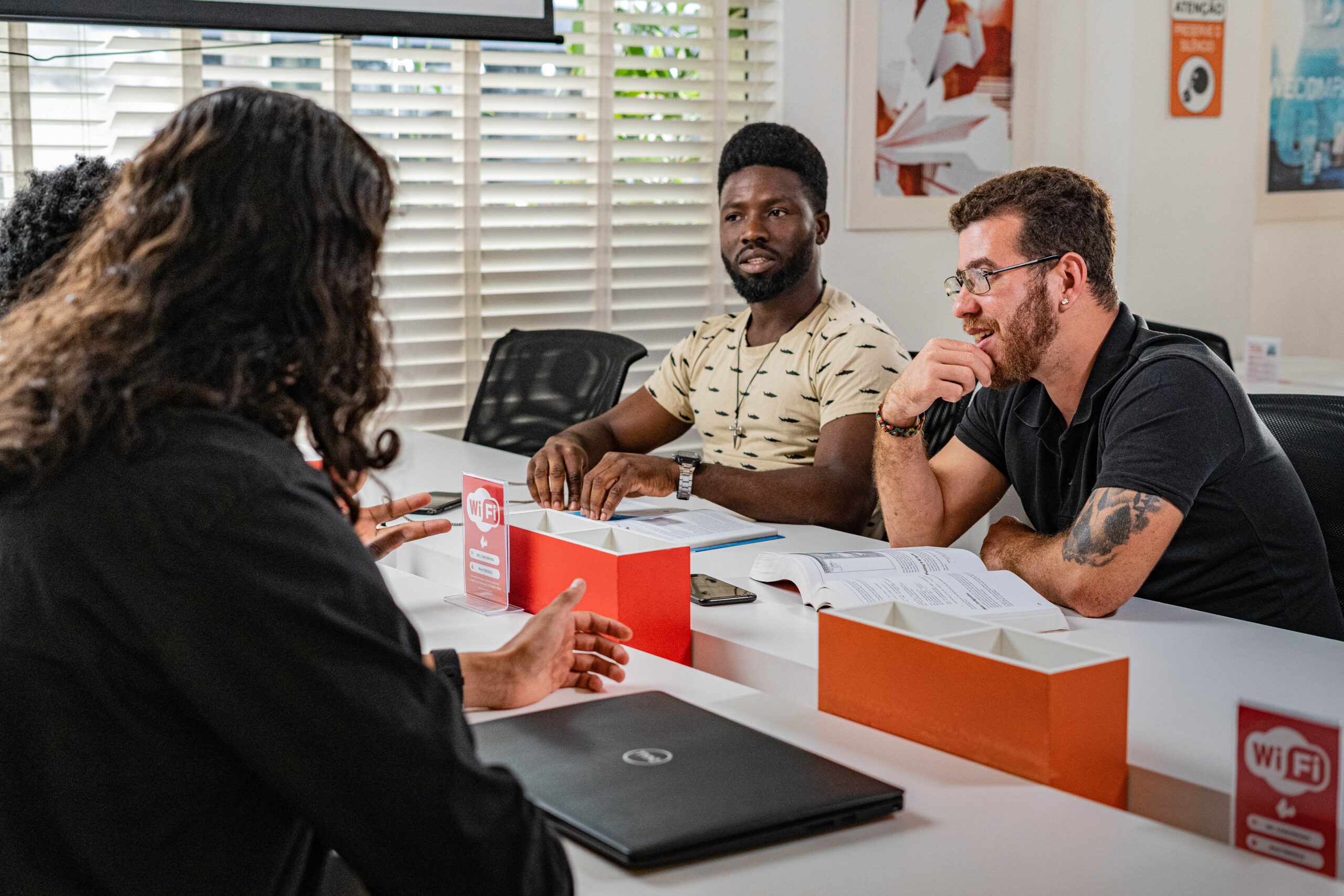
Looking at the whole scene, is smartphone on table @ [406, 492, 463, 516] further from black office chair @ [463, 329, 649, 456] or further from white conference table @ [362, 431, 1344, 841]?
black office chair @ [463, 329, 649, 456]

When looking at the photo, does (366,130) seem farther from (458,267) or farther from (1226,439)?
(1226,439)

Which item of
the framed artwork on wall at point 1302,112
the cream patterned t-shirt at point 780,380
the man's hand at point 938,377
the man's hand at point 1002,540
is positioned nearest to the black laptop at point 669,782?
the man's hand at point 1002,540

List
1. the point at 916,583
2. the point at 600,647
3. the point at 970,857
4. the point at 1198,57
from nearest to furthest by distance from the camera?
1. the point at 970,857
2. the point at 600,647
3. the point at 916,583
4. the point at 1198,57

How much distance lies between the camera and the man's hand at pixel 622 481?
219 centimetres

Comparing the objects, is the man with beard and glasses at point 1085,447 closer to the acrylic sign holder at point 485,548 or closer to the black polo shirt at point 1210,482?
the black polo shirt at point 1210,482

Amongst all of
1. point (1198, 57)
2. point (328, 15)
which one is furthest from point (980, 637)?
point (1198, 57)

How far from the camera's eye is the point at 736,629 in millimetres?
1525

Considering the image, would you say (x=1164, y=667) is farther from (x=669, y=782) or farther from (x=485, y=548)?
(x=485, y=548)

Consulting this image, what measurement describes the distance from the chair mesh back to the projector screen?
1.33 metres

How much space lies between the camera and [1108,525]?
1627mm

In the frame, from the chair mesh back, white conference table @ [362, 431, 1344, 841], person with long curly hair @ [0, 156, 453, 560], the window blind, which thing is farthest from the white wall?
person with long curly hair @ [0, 156, 453, 560]

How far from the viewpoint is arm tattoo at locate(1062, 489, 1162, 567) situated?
1595 mm

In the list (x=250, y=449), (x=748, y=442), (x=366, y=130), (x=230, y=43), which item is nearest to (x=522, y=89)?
(x=366, y=130)

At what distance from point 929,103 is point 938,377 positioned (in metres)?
2.14
